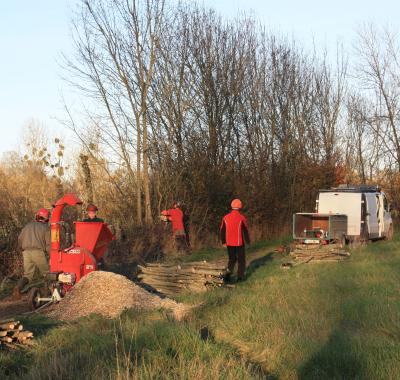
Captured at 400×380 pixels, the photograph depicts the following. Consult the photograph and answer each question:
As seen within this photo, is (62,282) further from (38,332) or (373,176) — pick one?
(373,176)

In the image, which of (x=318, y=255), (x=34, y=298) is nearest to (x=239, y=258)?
(x=318, y=255)

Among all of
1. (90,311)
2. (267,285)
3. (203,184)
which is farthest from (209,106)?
(90,311)

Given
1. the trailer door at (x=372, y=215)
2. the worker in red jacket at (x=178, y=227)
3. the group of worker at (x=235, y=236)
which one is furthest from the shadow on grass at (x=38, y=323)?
the trailer door at (x=372, y=215)

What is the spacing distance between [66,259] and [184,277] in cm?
278

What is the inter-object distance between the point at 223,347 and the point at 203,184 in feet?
65.2

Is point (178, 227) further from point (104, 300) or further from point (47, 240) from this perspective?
point (104, 300)

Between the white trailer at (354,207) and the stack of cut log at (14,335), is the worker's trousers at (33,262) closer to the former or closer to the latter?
the stack of cut log at (14,335)

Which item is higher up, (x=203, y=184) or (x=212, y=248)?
(x=203, y=184)

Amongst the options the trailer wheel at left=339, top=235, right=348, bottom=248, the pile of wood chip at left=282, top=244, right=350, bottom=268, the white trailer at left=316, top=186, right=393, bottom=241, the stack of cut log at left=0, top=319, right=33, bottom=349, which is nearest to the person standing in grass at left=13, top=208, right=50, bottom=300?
the stack of cut log at left=0, top=319, right=33, bottom=349

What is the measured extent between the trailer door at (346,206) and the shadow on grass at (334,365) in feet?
54.7

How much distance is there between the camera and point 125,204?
2562cm

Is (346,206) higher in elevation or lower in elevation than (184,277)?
higher

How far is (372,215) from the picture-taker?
2570 cm

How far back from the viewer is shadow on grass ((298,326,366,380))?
22.8 ft
